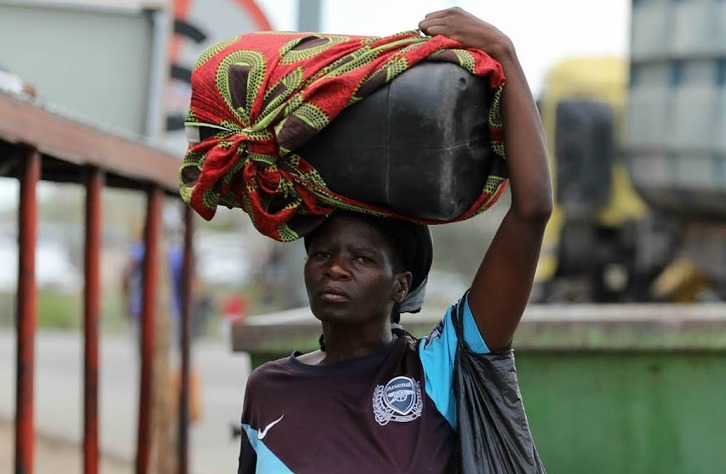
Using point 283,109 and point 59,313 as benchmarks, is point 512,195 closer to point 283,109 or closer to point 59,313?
point 283,109

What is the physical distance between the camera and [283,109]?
2184 mm

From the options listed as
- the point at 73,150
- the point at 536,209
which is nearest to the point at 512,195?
the point at 536,209

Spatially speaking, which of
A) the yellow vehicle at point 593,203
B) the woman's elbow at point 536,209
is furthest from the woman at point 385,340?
the yellow vehicle at point 593,203

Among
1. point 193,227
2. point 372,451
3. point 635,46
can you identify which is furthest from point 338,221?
point 635,46

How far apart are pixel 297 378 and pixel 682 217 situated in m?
8.17

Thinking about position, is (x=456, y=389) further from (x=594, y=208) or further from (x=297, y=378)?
(x=594, y=208)

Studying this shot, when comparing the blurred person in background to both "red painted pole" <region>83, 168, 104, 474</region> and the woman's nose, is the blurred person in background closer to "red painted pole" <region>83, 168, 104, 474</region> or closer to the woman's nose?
"red painted pole" <region>83, 168, 104, 474</region>

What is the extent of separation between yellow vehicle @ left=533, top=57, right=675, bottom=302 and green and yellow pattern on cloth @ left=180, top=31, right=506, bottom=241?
26.6 ft

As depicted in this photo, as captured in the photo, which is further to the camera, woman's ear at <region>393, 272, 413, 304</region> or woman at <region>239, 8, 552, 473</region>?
woman's ear at <region>393, 272, 413, 304</region>

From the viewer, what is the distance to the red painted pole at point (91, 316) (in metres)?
4.12

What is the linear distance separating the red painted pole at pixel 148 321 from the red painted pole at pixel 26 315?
1192mm

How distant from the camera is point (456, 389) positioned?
2240 millimetres

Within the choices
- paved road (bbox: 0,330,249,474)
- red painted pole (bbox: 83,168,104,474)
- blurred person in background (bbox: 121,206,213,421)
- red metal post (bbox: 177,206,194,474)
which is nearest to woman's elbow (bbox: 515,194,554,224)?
red painted pole (bbox: 83,168,104,474)

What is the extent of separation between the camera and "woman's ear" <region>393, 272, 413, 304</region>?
2355 mm
